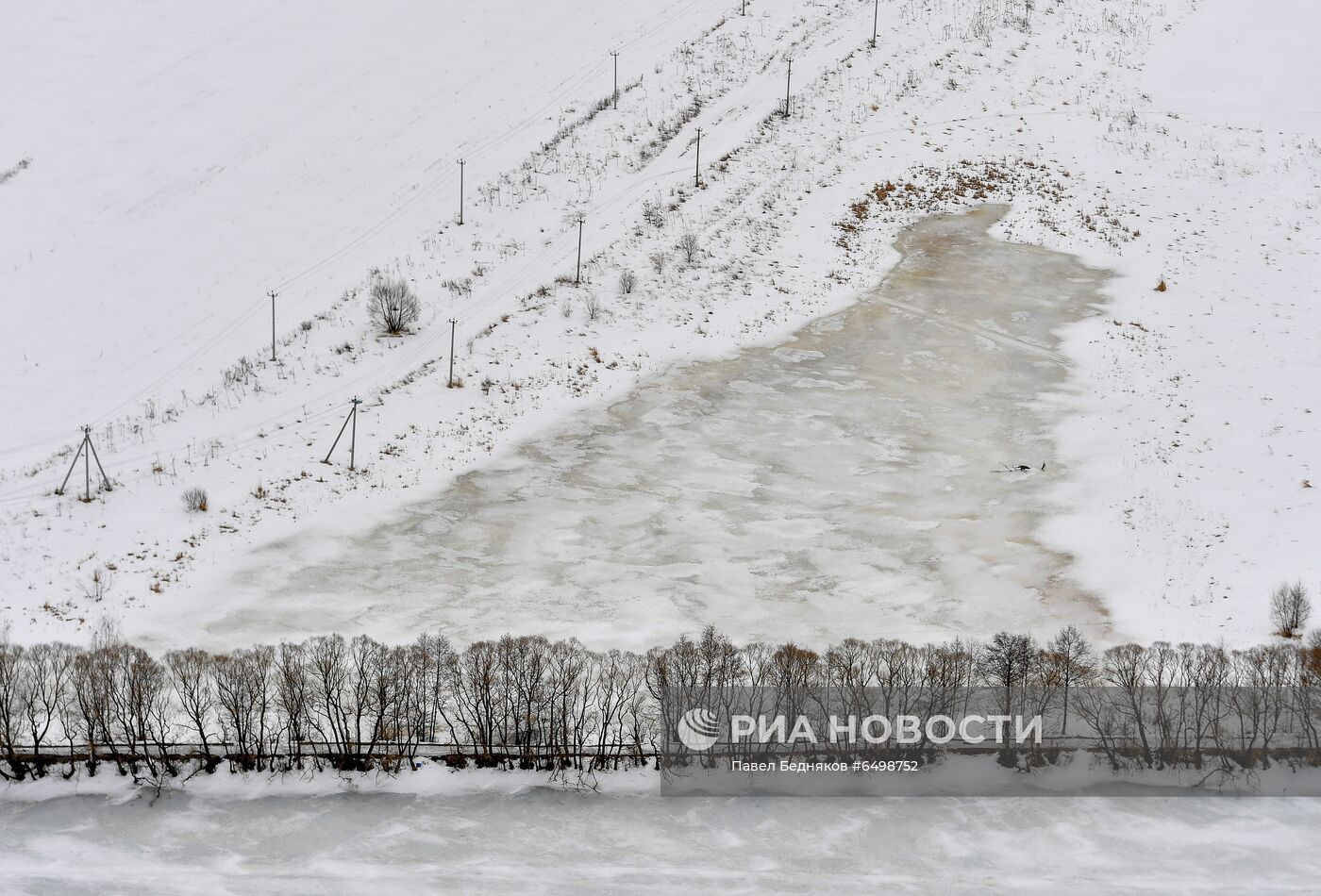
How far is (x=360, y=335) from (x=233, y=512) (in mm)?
12348

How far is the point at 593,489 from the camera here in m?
36.6

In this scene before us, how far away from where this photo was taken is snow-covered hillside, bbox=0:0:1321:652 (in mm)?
34719

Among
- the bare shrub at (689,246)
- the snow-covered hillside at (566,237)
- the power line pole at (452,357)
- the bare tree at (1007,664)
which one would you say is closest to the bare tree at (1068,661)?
the bare tree at (1007,664)

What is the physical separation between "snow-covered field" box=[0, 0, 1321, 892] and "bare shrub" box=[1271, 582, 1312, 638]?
0.62 m

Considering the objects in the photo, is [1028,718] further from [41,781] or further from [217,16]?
[217,16]

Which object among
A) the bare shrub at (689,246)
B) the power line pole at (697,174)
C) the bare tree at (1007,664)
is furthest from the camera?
the power line pole at (697,174)

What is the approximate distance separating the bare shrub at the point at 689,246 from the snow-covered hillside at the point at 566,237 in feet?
2.33

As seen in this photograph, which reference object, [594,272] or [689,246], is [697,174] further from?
[594,272]

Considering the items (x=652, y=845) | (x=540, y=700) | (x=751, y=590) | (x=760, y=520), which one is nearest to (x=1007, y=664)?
(x=751, y=590)

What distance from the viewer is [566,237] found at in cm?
5228

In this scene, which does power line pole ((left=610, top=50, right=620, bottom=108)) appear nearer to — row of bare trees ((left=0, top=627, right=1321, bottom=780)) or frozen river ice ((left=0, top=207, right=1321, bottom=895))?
frozen river ice ((left=0, top=207, right=1321, bottom=895))

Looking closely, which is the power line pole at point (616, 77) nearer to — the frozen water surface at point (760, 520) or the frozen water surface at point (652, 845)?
the frozen water surface at point (760, 520)

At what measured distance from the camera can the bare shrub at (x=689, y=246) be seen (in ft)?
164

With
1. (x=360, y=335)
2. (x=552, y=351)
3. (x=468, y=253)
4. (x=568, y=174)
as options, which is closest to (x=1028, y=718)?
(x=552, y=351)
